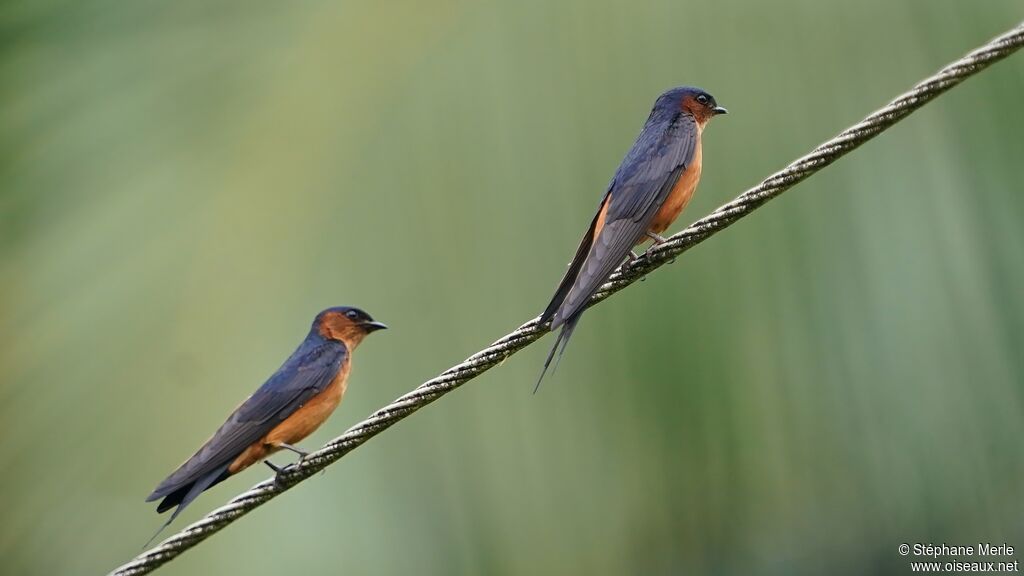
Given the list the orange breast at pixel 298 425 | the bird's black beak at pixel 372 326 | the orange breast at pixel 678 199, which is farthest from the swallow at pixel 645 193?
the orange breast at pixel 298 425

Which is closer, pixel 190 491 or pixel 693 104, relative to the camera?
pixel 190 491

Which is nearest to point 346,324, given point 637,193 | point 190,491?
point 190,491

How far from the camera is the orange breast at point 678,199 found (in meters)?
5.53

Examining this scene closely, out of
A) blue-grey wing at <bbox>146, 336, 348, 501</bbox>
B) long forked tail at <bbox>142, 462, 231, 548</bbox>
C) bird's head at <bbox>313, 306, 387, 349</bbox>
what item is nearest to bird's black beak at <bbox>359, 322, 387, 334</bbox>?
bird's head at <bbox>313, 306, 387, 349</bbox>

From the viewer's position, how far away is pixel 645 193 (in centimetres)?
544

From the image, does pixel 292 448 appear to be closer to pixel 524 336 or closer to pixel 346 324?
pixel 346 324

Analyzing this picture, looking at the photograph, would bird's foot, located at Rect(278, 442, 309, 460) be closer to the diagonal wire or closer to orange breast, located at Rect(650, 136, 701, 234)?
the diagonal wire

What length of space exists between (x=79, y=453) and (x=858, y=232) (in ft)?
13.2

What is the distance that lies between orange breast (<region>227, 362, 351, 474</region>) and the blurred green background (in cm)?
57

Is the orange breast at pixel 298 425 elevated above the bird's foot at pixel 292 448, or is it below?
above

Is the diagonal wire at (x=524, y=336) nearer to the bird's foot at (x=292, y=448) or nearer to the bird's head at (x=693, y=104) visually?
the bird's foot at (x=292, y=448)

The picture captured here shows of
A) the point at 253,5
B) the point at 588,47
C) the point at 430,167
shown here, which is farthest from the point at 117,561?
the point at 588,47

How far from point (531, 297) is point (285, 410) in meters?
1.37

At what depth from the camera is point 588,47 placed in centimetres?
642
